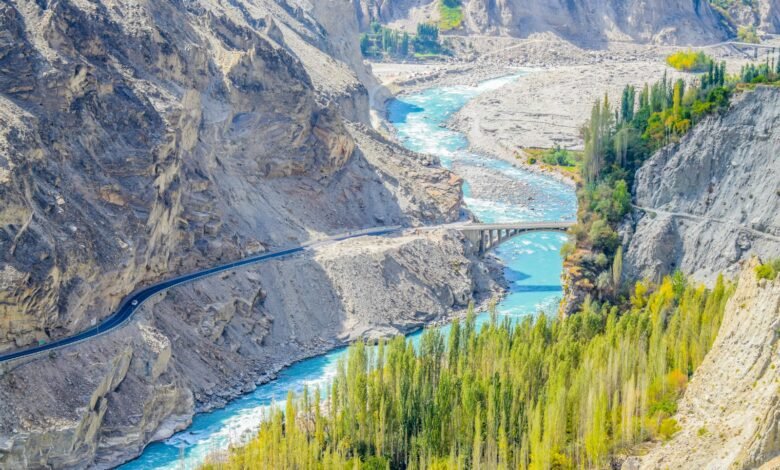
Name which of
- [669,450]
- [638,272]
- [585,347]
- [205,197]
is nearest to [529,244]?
[638,272]

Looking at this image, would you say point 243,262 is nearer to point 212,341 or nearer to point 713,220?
point 212,341

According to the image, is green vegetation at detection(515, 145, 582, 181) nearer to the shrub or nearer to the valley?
the valley

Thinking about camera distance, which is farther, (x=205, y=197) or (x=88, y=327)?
(x=205, y=197)

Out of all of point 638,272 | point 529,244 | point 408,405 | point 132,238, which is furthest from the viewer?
point 529,244

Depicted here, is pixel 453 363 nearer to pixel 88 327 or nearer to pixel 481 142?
pixel 88 327

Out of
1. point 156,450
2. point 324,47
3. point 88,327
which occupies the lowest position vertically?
point 156,450

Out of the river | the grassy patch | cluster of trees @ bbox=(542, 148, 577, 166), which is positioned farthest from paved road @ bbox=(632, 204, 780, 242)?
cluster of trees @ bbox=(542, 148, 577, 166)

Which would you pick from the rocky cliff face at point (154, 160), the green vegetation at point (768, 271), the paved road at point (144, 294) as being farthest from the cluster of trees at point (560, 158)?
the green vegetation at point (768, 271)
